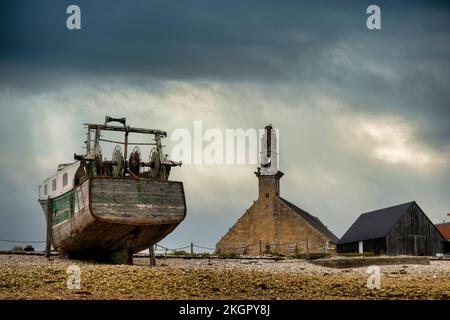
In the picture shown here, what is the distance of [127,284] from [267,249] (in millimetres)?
46454

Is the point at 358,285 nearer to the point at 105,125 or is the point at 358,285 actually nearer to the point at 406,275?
the point at 406,275

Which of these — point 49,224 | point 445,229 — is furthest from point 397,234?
point 49,224

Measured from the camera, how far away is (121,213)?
87.1 feet

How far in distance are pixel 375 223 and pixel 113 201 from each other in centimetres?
3726

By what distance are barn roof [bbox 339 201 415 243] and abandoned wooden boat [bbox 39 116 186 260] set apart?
31127 millimetres

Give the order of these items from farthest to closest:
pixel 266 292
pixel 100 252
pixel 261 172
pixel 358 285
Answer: pixel 261 172 → pixel 100 252 → pixel 358 285 → pixel 266 292

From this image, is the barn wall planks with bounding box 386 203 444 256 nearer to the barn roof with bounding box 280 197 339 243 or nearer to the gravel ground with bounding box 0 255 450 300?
the barn roof with bounding box 280 197 339 243

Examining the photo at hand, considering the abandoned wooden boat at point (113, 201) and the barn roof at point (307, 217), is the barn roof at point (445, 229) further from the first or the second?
the abandoned wooden boat at point (113, 201)

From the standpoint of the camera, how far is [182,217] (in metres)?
27.8

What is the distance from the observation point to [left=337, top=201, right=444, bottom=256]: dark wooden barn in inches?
2206

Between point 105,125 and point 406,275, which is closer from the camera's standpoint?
point 406,275

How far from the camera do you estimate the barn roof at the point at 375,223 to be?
186ft

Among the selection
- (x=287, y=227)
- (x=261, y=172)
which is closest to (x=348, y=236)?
(x=287, y=227)

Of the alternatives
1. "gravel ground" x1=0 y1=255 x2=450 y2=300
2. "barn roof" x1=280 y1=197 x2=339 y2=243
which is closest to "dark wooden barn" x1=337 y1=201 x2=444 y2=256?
"barn roof" x1=280 y1=197 x2=339 y2=243
